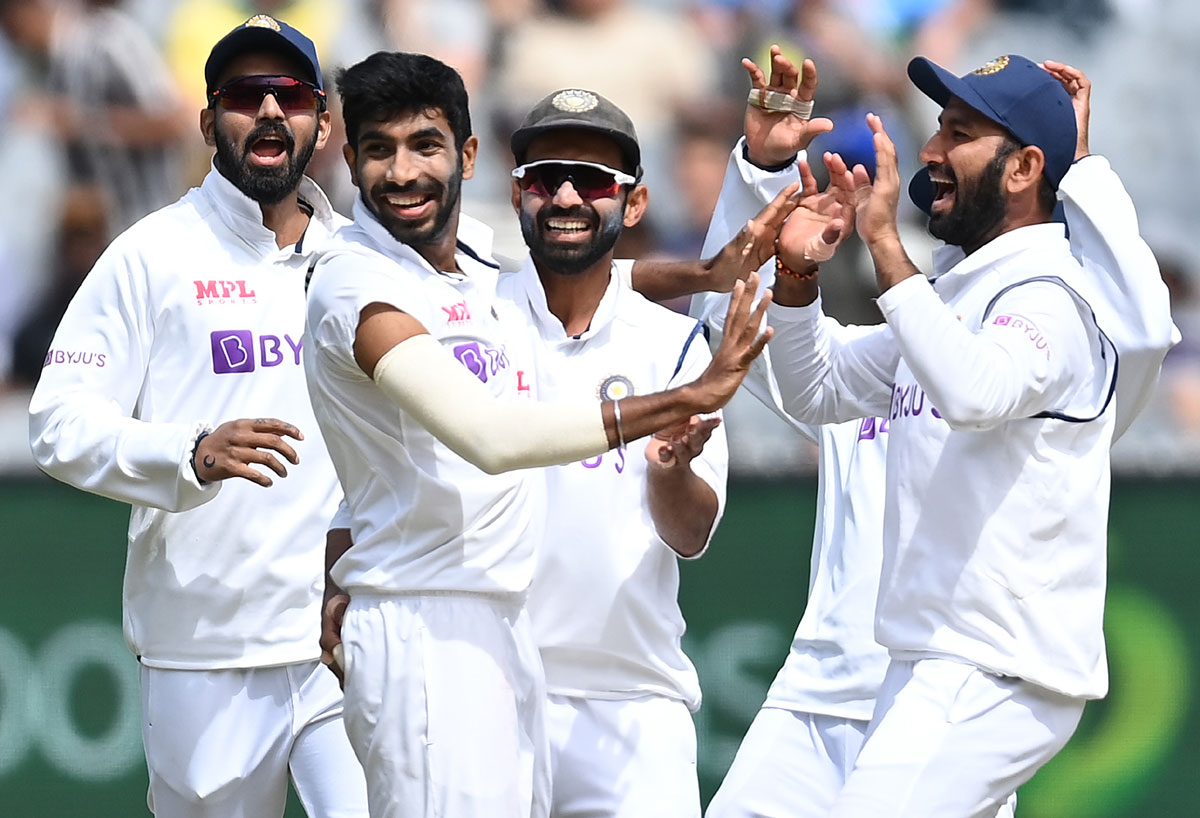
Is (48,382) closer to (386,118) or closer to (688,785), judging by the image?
(386,118)

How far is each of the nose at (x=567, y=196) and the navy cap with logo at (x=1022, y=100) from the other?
31.4 inches

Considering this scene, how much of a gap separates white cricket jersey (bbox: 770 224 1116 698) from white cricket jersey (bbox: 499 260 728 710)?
59cm

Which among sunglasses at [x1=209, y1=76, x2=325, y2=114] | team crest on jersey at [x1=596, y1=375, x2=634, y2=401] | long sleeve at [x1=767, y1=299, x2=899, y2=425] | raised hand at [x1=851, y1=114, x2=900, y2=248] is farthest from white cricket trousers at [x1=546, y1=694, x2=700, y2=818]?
sunglasses at [x1=209, y1=76, x2=325, y2=114]

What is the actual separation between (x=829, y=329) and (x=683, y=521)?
2.27 feet

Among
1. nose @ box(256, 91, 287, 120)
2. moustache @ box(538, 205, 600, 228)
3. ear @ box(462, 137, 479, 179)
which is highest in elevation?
nose @ box(256, 91, 287, 120)

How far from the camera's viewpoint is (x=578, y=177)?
Answer: 448 centimetres

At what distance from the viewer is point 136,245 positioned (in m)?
4.85

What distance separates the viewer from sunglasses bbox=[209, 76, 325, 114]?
483 centimetres

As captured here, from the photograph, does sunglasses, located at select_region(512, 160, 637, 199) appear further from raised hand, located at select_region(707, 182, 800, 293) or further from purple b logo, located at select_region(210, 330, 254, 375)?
purple b logo, located at select_region(210, 330, 254, 375)

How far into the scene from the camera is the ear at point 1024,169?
4.21 m

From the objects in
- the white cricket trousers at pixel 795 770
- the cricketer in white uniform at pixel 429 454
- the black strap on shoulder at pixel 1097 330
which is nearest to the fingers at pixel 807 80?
the black strap on shoulder at pixel 1097 330

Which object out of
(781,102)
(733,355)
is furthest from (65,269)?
(733,355)

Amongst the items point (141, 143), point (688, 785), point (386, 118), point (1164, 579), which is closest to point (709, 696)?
point (1164, 579)

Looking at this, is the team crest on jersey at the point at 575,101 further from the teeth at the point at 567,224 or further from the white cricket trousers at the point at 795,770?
the white cricket trousers at the point at 795,770
